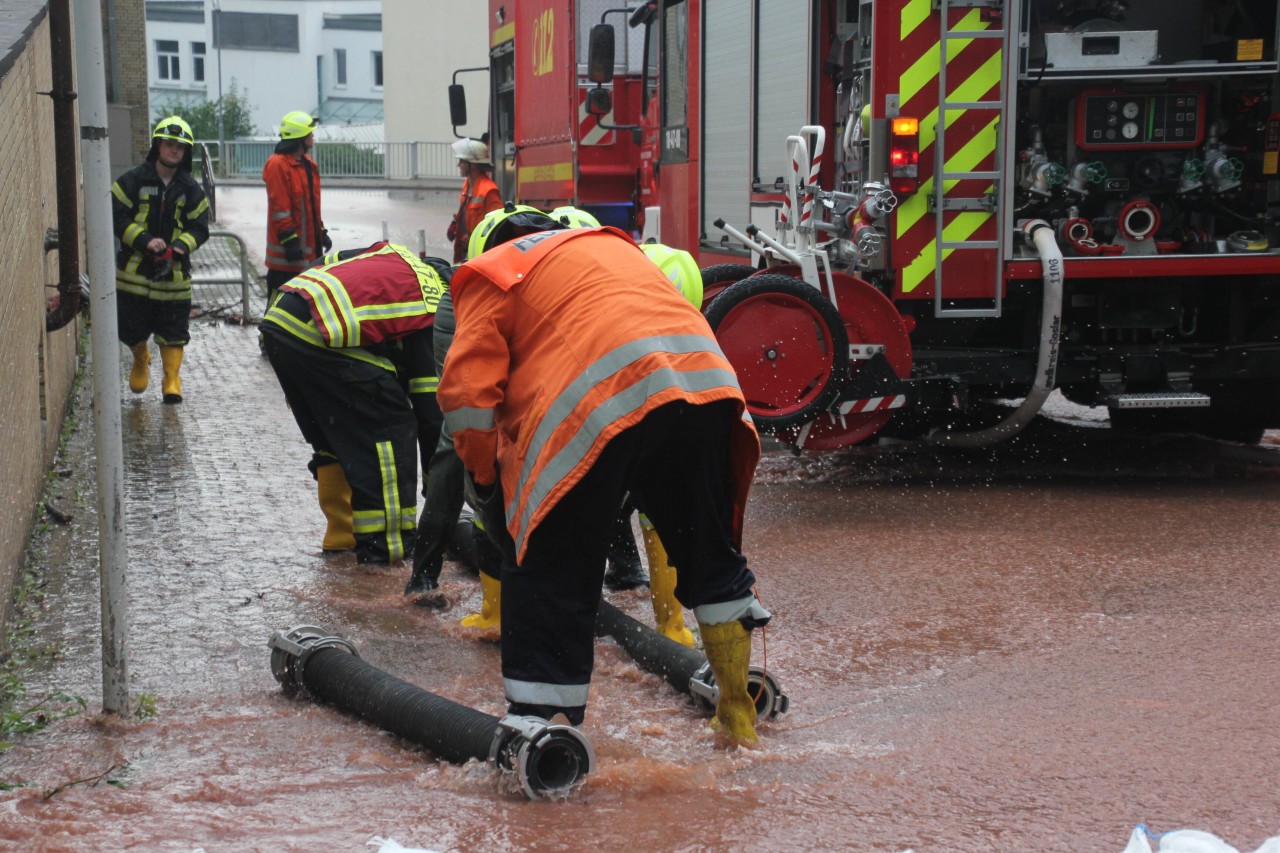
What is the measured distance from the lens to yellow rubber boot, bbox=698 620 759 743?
393cm

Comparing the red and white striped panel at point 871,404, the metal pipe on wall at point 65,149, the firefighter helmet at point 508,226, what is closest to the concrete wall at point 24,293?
the metal pipe on wall at point 65,149

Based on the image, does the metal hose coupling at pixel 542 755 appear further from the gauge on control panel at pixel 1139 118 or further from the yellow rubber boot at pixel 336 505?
the gauge on control panel at pixel 1139 118

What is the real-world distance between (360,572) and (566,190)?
6.32 meters

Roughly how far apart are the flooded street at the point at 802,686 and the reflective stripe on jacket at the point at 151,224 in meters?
2.23

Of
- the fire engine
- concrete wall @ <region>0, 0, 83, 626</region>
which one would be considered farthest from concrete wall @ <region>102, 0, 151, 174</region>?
the fire engine

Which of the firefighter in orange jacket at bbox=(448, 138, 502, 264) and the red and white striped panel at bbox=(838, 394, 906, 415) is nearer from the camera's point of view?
the red and white striped panel at bbox=(838, 394, 906, 415)

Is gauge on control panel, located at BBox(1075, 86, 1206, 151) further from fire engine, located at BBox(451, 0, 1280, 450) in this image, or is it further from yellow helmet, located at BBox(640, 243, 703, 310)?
yellow helmet, located at BBox(640, 243, 703, 310)

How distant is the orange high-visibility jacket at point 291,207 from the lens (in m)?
11.1

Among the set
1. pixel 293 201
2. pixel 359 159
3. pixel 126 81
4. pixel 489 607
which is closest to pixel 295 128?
pixel 293 201

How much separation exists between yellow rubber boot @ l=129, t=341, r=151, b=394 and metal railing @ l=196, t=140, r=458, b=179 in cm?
2743

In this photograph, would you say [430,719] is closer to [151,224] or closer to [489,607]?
[489,607]

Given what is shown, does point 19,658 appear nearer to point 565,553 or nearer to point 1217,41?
point 565,553

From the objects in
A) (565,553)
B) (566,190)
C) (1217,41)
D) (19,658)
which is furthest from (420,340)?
(566,190)

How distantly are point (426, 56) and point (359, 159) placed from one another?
Answer: 764 centimetres
